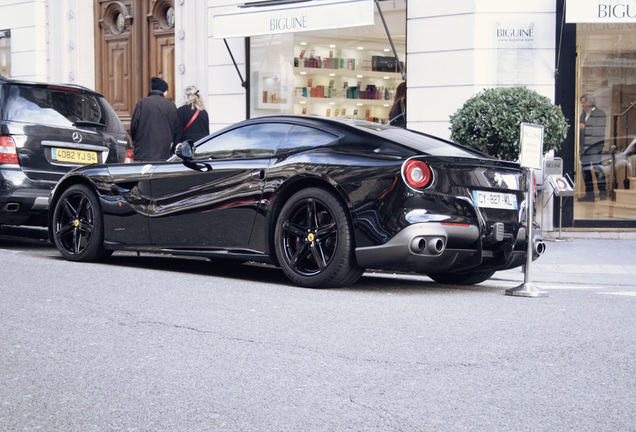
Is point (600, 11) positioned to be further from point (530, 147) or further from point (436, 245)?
point (436, 245)

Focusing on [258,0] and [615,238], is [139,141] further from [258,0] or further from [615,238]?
[615,238]

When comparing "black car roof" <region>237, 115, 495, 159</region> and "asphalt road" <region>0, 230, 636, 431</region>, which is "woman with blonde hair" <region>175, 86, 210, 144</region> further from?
"asphalt road" <region>0, 230, 636, 431</region>

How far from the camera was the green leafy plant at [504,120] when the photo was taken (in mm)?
10891

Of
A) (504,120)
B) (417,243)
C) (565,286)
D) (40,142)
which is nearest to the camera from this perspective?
(417,243)

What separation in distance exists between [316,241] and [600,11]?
6.98 meters

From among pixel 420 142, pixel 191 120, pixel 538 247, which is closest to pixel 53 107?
pixel 191 120

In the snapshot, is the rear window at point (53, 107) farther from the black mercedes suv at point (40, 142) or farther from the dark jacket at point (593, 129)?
the dark jacket at point (593, 129)

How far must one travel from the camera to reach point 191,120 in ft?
39.4

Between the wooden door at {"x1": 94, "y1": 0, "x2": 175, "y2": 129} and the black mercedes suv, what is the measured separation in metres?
6.47

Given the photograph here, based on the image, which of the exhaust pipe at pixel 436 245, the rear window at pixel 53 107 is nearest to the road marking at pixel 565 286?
the exhaust pipe at pixel 436 245

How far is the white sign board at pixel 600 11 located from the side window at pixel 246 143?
19.6ft

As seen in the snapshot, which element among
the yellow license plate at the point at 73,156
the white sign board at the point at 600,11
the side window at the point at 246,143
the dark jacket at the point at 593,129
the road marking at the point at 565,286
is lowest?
the road marking at the point at 565,286

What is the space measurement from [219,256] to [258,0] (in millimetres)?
8607

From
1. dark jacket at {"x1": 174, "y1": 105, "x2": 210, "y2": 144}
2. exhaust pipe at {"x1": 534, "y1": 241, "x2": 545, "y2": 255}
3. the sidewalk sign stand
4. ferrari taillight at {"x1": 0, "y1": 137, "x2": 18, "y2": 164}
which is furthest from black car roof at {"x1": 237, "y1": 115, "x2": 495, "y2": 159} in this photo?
the sidewalk sign stand
